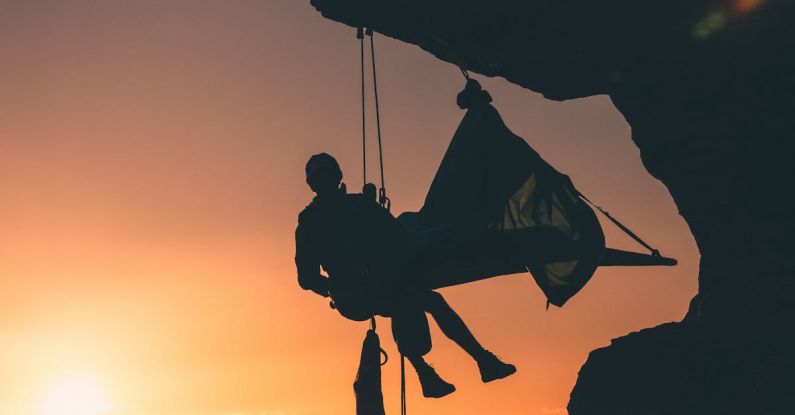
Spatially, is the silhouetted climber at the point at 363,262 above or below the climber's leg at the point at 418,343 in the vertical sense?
above

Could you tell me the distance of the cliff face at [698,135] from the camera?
8938 mm

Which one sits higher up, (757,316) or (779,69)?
(779,69)

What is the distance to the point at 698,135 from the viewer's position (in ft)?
31.4

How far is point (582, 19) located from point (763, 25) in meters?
1.67

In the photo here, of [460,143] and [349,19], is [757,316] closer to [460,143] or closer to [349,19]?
[460,143]

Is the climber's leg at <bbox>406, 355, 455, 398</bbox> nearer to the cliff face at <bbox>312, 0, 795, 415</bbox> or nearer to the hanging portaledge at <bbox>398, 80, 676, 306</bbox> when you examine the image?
the hanging portaledge at <bbox>398, 80, 676, 306</bbox>

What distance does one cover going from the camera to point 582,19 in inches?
375

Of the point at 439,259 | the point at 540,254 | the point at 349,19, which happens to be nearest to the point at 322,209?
the point at 439,259

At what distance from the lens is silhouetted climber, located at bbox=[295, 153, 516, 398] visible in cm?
842

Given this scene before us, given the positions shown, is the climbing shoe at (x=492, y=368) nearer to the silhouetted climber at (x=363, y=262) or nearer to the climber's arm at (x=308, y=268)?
the silhouetted climber at (x=363, y=262)

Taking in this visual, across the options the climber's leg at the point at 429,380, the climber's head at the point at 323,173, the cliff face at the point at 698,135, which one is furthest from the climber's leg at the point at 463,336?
the climber's head at the point at 323,173

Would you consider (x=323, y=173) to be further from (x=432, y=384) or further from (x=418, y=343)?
(x=432, y=384)

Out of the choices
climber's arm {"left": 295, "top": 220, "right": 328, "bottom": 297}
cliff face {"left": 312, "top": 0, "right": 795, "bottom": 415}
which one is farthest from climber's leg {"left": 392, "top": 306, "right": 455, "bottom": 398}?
cliff face {"left": 312, "top": 0, "right": 795, "bottom": 415}

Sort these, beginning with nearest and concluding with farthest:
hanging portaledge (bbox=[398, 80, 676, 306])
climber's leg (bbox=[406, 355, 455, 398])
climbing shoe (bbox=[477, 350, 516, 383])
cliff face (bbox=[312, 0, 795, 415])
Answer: hanging portaledge (bbox=[398, 80, 676, 306]) → climbing shoe (bbox=[477, 350, 516, 383]) → climber's leg (bbox=[406, 355, 455, 398]) → cliff face (bbox=[312, 0, 795, 415])
